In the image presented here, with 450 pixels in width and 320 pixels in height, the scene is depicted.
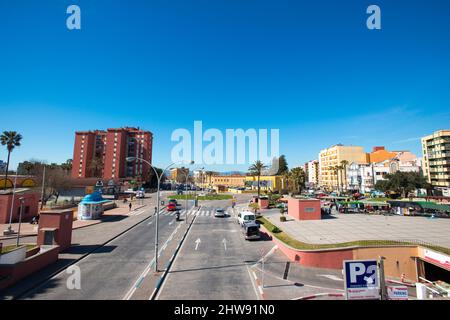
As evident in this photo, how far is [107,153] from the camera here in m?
99.6

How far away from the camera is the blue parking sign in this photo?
31.6 ft

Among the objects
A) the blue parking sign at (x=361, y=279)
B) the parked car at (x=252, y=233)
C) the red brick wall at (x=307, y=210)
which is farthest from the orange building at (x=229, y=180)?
the blue parking sign at (x=361, y=279)

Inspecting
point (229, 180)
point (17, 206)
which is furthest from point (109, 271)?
point (229, 180)

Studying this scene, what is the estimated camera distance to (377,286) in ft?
32.6

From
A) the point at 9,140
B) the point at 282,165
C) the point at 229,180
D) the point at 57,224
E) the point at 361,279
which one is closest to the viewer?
the point at 361,279

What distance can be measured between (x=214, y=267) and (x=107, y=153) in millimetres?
96166

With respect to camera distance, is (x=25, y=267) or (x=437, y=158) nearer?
(x=25, y=267)

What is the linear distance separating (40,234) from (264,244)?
66.9 feet

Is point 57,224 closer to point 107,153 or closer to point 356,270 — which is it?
point 356,270

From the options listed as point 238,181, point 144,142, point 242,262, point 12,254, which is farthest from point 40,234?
point 238,181

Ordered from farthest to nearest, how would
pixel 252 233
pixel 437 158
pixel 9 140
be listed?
1. pixel 437 158
2. pixel 9 140
3. pixel 252 233

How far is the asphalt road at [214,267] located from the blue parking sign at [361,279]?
5.53 metres

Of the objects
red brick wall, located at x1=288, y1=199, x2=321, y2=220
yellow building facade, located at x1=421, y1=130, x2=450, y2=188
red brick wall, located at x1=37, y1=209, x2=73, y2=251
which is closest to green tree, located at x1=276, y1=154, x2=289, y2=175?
yellow building facade, located at x1=421, y1=130, x2=450, y2=188

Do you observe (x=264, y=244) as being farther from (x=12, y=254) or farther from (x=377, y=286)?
(x=12, y=254)
